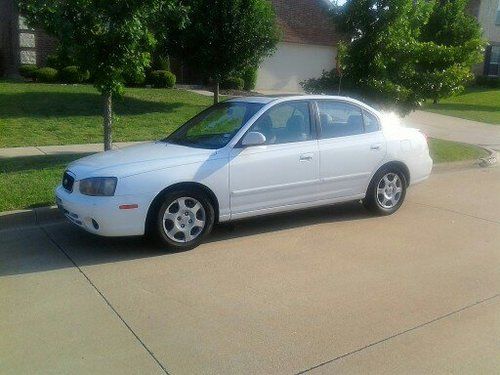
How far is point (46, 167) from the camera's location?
8625 mm

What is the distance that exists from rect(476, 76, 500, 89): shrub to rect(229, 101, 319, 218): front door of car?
3221cm

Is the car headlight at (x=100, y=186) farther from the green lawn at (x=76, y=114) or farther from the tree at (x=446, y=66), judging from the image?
the tree at (x=446, y=66)

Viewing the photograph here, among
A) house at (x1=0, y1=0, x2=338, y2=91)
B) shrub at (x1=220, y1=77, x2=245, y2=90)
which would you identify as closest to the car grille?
shrub at (x1=220, y1=77, x2=245, y2=90)

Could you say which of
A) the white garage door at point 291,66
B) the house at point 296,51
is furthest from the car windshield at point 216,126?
the white garage door at point 291,66

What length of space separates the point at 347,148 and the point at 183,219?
227 centimetres

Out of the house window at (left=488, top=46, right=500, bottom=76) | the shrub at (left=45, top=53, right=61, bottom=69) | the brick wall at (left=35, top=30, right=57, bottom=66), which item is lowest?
the shrub at (left=45, top=53, right=61, bottom=69)

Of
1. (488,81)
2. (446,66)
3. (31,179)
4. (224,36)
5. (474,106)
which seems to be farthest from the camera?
(488,81)

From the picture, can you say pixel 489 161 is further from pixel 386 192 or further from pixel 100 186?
pixel 100 186

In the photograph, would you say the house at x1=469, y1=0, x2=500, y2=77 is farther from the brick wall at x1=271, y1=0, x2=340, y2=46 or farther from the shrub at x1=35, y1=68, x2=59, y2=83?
the shrub at x1=35, y1=68, x2=59, y2=83

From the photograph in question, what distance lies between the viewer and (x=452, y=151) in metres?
12.0

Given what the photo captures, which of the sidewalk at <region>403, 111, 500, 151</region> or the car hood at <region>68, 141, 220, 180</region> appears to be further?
the sidewalk at <region>403, 111, 500, 151</region>

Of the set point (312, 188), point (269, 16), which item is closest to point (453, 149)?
point (269, 16)

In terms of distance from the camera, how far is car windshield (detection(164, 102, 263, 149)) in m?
6.05

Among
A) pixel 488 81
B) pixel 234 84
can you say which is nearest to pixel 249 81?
pixel 234 84
